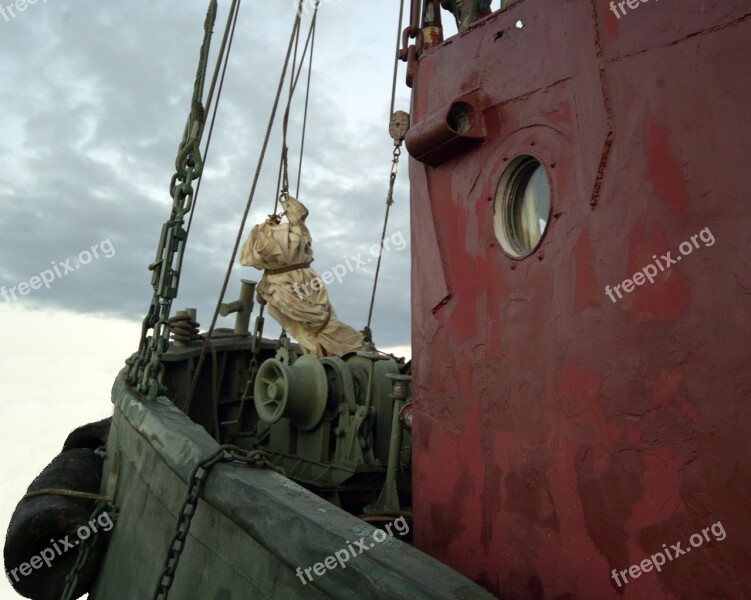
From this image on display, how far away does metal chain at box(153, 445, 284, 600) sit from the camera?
8.08 feet

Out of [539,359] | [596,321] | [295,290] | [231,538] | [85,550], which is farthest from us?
[295,290]

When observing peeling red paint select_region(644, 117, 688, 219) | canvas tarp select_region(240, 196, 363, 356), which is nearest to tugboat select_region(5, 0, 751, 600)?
peeling red paint select_region(644, 117, 688, 219)

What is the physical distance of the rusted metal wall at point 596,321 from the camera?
1850 mm

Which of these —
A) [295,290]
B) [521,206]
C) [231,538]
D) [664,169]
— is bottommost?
[231,538]

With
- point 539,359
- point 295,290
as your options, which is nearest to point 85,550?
point 539,359

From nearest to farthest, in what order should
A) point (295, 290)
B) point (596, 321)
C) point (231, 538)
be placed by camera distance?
1. point (596, 321)
2. point (231, 538)
3. point (295, 290)

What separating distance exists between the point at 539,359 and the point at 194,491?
4.71 feet

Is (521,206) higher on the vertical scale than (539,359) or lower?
higher

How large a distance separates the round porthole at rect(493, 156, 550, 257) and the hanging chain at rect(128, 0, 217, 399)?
181 centimetres

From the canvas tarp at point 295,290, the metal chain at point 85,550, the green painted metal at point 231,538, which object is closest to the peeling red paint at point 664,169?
the green painted metal at point 231,538

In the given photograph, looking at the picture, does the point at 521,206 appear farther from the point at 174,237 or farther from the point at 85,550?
the point at 85,550

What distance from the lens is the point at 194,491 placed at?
Answer: 261cm

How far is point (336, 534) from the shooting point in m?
2.12

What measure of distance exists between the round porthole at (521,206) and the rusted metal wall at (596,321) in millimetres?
44
